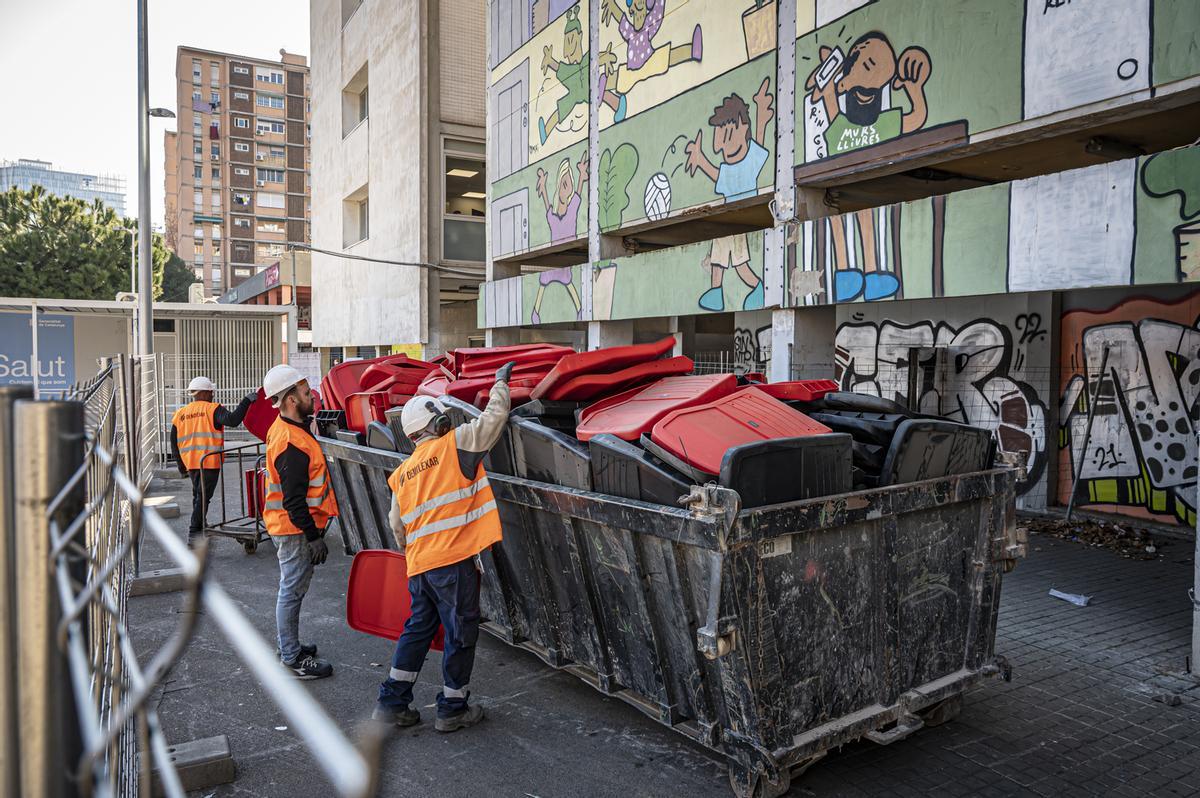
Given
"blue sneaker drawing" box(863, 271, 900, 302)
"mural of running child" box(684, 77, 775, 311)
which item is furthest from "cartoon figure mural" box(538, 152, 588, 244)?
"blue sneaker drawing" box(863, 271, 900, 302)

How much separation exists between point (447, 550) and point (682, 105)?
391 inches

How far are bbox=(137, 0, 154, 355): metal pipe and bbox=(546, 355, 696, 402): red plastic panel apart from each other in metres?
11.4

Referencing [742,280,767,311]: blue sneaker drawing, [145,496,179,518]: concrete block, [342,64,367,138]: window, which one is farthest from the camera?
[342,64,367,138]: window

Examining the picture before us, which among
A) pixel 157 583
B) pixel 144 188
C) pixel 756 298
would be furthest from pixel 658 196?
pixel 144 188

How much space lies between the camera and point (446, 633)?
4.68m

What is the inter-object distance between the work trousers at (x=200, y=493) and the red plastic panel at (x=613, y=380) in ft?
18.8

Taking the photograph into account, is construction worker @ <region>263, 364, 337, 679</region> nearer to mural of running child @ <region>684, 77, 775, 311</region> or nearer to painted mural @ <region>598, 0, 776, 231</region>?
mural of running child @ <region>684, 77, 775, 311</region>

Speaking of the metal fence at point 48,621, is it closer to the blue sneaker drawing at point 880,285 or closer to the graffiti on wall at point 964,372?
A: the blue sneaker drawing at point 880,285

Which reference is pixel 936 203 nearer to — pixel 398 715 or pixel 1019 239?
pixel 1019 239

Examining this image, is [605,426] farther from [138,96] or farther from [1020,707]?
[138,96]

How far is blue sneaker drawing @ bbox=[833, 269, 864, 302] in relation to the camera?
9633 mm

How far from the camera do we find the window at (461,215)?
2258cm

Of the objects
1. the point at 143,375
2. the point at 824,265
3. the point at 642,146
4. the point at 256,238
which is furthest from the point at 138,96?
the point at 256,238

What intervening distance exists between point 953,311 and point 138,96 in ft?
45.7
